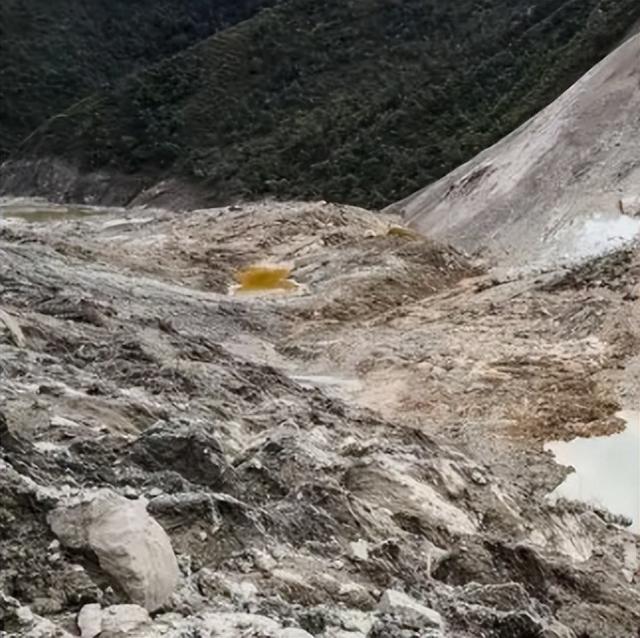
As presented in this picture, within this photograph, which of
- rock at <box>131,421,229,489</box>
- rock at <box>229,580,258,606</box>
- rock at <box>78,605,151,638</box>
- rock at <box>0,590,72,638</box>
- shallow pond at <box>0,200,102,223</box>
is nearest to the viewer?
rock at <box>0,590,72,638</box>

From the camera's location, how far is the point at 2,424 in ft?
28.4

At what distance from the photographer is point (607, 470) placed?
14461 millimetres

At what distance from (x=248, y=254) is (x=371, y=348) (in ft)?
33.2

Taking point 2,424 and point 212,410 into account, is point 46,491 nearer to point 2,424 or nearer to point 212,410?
point 2,424

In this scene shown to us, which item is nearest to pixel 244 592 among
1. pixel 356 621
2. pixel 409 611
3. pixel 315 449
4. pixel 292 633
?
pixel 356 621

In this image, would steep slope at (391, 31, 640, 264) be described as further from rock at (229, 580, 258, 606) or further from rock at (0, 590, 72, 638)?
rock at (0, 590, 72, 638)

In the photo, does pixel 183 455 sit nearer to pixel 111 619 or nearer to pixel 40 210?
pixel 111 619

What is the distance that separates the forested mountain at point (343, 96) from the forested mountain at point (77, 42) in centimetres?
223

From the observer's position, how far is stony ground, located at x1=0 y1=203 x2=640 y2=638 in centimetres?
734

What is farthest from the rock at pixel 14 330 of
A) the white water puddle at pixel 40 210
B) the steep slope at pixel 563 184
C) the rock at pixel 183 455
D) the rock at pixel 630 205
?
the white water puddle at pixel 40 210

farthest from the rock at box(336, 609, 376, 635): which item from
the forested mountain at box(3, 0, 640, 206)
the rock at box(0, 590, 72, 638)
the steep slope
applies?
the forested mountain at box(3, 0, 640, 206)

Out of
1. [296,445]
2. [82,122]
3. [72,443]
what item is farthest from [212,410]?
[82,122]

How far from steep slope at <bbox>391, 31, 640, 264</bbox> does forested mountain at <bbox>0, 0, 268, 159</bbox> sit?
160 ft

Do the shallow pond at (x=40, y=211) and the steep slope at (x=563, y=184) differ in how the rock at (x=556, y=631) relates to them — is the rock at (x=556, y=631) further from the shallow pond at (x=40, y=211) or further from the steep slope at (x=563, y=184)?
the shallow pond at (x=40, y=211)
